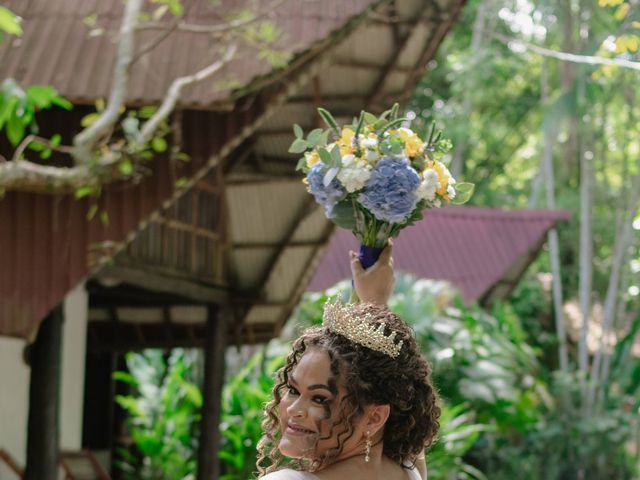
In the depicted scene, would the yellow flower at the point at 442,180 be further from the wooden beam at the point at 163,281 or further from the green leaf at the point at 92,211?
the wooden beam at the point at 163,281

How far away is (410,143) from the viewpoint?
3.88 m

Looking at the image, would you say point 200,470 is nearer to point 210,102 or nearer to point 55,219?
point 55,219

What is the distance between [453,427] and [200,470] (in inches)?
115

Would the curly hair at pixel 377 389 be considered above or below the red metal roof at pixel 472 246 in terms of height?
above

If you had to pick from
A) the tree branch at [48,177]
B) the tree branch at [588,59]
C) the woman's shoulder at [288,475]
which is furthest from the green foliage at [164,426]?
the woman's shoulder at [288,475]

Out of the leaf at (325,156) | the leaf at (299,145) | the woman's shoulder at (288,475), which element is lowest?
the woman's shoulder at (288,475)

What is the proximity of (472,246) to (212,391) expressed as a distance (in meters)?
8.55

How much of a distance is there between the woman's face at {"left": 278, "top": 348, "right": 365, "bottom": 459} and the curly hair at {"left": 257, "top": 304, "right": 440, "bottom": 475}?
0.04 feet

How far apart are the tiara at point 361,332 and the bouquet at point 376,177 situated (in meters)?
0.90

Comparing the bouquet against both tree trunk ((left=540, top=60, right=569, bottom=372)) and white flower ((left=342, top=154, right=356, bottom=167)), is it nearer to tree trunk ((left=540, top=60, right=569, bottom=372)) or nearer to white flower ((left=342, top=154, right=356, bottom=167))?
white flower ((left=342, top=154, right=356, bottom=167))

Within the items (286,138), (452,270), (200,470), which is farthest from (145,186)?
(452,270)

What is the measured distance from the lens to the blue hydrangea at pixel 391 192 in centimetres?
365

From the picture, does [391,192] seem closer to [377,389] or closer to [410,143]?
[410,143]

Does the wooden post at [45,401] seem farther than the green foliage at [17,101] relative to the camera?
Yes
